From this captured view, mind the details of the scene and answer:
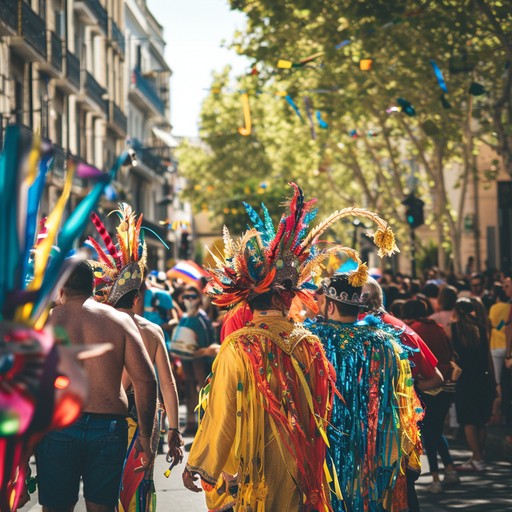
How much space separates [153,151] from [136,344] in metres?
58.7

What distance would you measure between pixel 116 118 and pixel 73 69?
10.7 meters

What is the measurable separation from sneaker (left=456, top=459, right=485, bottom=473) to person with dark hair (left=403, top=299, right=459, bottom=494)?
0.87 meters

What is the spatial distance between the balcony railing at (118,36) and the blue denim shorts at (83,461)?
132 ft

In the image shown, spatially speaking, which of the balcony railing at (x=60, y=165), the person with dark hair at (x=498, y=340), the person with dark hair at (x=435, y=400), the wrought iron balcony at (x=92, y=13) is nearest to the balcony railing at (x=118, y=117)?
the wrought iron balcony at (x=92, y=13)

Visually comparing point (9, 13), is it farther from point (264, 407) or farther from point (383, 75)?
point (264, 407)

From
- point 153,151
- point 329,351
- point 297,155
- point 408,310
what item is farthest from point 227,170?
point 329,351

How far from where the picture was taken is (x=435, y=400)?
31.8 feet

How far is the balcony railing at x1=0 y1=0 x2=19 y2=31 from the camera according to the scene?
24.7 metres

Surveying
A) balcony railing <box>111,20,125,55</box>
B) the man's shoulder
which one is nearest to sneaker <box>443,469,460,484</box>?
the man's shoulder

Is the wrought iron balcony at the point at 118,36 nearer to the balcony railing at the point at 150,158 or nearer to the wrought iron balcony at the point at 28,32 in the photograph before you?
the balcony railing at the point at 150,158

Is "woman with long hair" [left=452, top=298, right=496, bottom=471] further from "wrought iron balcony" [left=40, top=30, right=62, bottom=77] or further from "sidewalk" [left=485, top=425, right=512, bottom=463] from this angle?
"wrought iron balcony" [left=40, top=30, right=62, bottom=77]

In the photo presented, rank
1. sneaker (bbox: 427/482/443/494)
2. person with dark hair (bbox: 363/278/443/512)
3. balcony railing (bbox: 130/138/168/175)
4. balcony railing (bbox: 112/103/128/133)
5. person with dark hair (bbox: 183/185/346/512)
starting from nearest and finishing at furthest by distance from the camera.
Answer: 1. person with dark hair (bbox: 183/185/346/512)
2. person with dark hair (bbox: 363/278/443/512)
3. sneaker (bbox: 427/482/443/494)
4. balcony railing (bbox: 112/103/128/133)
5. balcony railing (bbox: 130/138/168/175)

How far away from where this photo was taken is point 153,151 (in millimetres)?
63656

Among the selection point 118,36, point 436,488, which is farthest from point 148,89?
point 436,488
